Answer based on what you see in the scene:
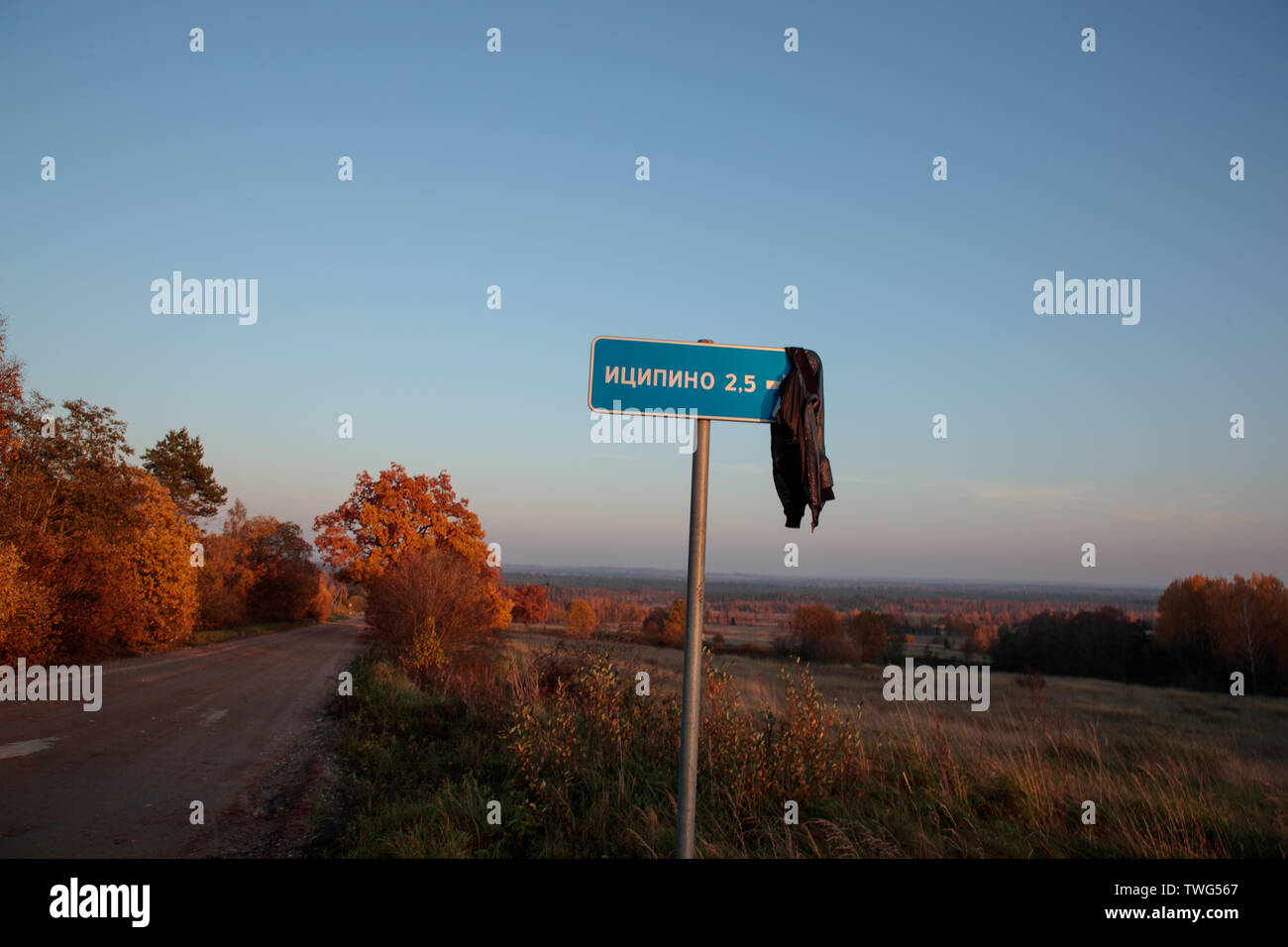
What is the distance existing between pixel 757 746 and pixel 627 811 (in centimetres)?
97

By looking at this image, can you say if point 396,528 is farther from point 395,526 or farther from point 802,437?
point 802,437

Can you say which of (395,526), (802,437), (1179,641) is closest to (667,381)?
(802,437)

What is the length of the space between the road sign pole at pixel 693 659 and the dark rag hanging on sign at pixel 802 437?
37 centimetres

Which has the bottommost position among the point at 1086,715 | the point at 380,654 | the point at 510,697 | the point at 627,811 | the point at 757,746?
the point at 1086,715

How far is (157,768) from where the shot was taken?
720 centimetres

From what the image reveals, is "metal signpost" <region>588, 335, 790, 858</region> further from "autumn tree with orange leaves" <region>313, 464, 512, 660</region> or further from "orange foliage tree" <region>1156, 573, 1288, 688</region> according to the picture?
"orange foliage tree" <region>1156, 573, 1288, 688</region>

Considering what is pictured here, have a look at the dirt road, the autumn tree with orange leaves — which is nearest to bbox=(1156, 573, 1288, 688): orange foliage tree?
the autumn tree with orange leaves

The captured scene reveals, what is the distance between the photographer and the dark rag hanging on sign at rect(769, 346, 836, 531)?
2.78 m

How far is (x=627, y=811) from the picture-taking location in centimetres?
437

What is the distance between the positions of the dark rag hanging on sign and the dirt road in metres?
4.81

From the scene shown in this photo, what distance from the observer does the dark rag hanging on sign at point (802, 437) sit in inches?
109

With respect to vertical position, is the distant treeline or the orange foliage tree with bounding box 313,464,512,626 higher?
the orange foliage tree with bounding box 313,464,512,626
